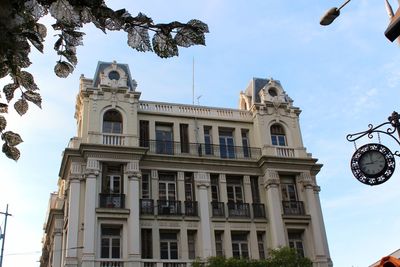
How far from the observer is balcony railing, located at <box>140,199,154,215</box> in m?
27.0

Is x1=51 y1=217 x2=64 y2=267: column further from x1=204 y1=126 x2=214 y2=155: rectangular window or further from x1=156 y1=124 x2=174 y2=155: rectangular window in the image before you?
x1=204 y1=126 x2=214 y2=155: rectangular window

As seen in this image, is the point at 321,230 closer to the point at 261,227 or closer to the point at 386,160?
the point at 261,227

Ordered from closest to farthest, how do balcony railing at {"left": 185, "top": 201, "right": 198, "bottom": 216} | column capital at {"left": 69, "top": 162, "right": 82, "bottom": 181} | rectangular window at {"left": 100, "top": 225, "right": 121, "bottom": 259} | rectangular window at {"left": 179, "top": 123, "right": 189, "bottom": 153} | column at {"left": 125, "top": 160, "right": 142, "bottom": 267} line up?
column at {"left": 125, "top": 160, "right": 142, "bottom": 267} → rectangular window at {"left": 100, "top": 225, "right": 121, "bottom": 259} → column capital at {"left": 69, "top": 162, "right": 82, "bottom": 181} → balcony railing at {"left": 185, "top": 201, "right": 198, "bottom": 216} → rectangular window at {"left": 179, "top": 123, "right": 189, "bottom": 153}

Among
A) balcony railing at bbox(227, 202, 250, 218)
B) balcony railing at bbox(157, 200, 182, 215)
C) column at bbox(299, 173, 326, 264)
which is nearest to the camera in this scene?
balcony railing at bbox(157, 200, 182, 215)

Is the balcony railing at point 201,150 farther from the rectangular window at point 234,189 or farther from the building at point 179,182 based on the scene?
the rectangular window at point 234,189

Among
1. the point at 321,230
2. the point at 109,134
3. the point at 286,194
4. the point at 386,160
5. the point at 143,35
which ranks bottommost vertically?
the point at 143,35

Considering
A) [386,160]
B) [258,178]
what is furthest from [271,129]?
[386,160]

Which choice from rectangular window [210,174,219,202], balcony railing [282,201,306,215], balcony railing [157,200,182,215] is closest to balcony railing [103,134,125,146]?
balcony railing [157,200,182,215]

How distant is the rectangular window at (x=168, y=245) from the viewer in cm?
2672

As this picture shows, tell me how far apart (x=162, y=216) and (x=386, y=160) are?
1666 cm

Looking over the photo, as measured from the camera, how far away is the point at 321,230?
96.7 ft

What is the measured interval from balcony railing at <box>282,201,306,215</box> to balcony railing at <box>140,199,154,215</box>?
25.7ft

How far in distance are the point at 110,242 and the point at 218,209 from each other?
255 inches

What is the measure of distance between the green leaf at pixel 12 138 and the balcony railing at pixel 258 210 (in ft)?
Result: 86.9
